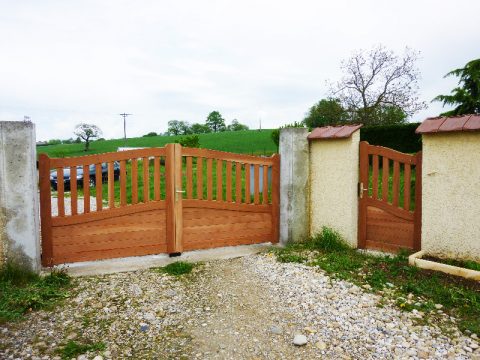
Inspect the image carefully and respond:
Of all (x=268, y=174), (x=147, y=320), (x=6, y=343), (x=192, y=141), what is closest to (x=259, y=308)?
(x=147, y=320)

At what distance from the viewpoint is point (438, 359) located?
128 inches

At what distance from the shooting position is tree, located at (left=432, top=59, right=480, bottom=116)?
10.6 meters

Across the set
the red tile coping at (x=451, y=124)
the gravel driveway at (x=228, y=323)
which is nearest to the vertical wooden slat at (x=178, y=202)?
the gravel driveway at (x=228, y=323)

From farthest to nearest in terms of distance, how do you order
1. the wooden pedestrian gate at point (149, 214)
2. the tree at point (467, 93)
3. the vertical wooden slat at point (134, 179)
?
the tree at point (467, 93) < the vertical wooden slat at point (134, 179) < the wooden pedestrian gate at point (149, 214)

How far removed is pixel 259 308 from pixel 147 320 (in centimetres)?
125

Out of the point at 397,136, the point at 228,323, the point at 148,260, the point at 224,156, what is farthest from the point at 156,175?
the point at 397,136

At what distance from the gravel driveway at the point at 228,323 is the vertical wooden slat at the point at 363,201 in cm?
161

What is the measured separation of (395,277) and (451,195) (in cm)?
152

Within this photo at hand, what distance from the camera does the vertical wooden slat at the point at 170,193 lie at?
5738 millimetres

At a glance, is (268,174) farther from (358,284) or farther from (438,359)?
(438,359)

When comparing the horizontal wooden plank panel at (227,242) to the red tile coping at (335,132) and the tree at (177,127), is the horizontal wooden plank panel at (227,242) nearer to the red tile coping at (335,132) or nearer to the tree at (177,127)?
the red tile coping at (335,132)

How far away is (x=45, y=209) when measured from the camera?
5.18 m

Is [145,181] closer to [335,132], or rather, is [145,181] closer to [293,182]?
[293,182]

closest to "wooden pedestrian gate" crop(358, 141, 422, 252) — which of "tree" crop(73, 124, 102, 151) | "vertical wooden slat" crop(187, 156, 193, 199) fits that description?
"vertical wooden slat" crop(187, 156, 193, 199)
